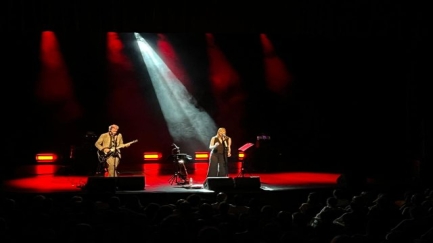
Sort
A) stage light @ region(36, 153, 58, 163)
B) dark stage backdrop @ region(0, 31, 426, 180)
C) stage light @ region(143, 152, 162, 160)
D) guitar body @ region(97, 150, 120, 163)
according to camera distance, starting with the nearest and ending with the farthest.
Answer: guitar body @ region(97, 150, 120, 163), dark stage backdrop @ region(0, 31, 426, 180), stage light @ region(36, 153, 58, 163), stage light @ region(143, 152, 162, 160)

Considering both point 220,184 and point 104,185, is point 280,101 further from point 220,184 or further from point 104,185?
point 104,185

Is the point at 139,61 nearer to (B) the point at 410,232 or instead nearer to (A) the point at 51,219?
(A) the point at 51,219

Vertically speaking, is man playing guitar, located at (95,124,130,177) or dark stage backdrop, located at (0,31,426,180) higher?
dark stage backdrop, located at (0,31,426,180)

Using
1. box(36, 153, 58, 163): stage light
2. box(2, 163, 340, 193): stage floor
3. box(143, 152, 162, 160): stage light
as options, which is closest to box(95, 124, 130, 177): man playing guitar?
box(2, 163, 340, 193): stage floor

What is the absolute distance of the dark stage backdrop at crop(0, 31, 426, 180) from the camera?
1703 cm

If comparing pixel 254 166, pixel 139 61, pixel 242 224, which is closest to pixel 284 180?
pixel 254 166

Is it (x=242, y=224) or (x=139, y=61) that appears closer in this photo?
(x=242, y=224)

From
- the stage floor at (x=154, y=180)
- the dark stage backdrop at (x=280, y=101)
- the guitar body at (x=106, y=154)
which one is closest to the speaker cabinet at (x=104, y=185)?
the stage floor at (x=154, y=180)

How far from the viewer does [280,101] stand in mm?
18547

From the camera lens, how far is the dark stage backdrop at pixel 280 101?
55.9 feet

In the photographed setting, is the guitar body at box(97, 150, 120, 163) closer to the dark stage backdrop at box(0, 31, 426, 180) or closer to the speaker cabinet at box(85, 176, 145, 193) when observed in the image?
the speaker cabinet at box(85, 176, 145, 193)

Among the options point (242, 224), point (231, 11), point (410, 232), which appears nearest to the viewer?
point (410, 232)

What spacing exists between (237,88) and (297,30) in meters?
6.77

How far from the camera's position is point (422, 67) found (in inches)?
585
